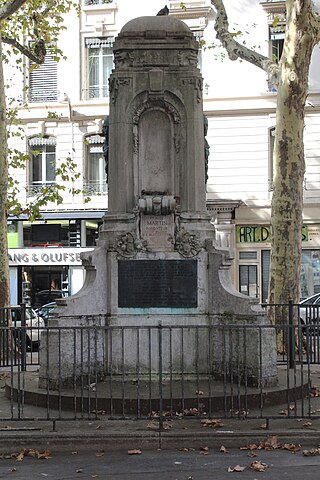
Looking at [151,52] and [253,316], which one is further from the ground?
[151,52]

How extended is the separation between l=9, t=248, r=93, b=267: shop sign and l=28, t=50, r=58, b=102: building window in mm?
6388

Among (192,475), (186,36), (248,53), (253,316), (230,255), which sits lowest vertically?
(192,475)

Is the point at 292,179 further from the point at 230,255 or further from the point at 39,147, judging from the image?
A: the point at 39,147

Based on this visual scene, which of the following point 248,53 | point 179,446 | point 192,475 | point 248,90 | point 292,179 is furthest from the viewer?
point 248,90

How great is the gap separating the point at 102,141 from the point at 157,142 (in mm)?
22885

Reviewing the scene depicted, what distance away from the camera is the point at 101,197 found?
111 ft

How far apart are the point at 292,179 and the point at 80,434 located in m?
11.2

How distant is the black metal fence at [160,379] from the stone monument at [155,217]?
0.07m

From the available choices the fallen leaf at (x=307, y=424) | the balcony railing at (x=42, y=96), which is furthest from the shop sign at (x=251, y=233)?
the fallen leaf at (x=307, y=424)

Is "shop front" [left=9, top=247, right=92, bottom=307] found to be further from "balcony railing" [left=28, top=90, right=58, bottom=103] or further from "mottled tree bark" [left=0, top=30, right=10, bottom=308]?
"mottled tree bark" [left=0, top=30, right=10, bottom=308]

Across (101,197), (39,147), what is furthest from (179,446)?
(39,147)

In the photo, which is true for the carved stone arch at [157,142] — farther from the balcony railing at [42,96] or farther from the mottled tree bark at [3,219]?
the balcony railing at [42,96]

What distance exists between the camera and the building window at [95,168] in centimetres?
3394

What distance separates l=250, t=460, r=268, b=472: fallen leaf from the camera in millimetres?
7734
